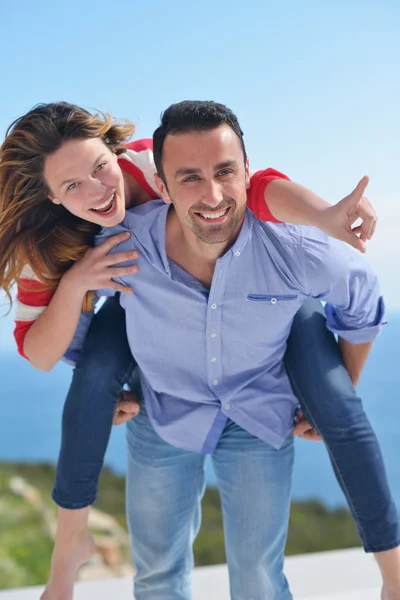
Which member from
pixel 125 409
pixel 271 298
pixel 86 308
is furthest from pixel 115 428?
pixel 271 298

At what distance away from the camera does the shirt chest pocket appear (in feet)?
6.50

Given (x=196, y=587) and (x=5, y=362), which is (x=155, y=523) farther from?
(x=5, y=362)

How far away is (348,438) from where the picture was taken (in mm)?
1936

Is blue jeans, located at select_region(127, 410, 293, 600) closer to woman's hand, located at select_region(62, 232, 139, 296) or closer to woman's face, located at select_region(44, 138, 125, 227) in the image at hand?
woman's hand, located at select_region(62, 232, 139, 296)

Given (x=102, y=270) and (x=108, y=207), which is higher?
(x=108, y=207)

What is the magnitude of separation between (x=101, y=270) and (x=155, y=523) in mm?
830

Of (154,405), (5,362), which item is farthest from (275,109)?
(154,405)

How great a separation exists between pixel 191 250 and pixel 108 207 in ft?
0.85

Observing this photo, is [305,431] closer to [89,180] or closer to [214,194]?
[214,194]

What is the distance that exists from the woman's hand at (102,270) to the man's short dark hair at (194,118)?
24cm

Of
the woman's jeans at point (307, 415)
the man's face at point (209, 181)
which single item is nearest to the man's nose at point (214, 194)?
the man's face at point (209, 181)

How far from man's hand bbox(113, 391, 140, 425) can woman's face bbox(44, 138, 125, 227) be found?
58cm

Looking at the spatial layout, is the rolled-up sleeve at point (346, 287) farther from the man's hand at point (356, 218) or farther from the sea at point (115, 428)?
the sea at point (115, 428)

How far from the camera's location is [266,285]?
6.49ft
